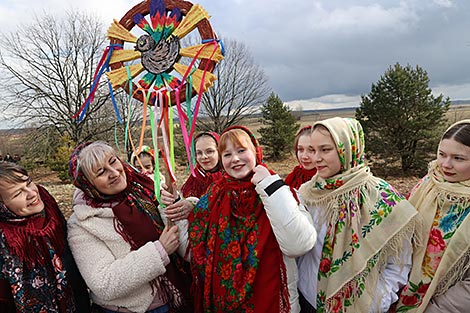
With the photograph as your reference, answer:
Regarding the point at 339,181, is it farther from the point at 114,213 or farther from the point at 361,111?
the point at 361,111

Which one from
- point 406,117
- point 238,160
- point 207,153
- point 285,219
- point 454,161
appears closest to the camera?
point 285,219

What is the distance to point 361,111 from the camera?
14242mm

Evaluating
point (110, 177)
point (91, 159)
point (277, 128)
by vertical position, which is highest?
point (91, 159)

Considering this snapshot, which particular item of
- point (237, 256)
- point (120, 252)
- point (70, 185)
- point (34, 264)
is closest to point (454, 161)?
point (237, 256)

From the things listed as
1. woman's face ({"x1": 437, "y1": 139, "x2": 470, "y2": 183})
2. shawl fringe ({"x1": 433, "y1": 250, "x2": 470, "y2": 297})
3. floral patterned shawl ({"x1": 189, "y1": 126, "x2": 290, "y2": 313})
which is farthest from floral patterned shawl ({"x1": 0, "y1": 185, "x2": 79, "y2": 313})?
woman's face ({"x1": 437, "y1": 139, "x2": 470, "y2": 183})

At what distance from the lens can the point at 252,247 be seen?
1.76 m

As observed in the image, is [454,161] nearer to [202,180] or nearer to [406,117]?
[202,180]

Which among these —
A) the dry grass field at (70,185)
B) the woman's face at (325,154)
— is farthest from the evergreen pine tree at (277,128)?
the woman's face at (325,154)

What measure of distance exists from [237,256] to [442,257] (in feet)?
3.87

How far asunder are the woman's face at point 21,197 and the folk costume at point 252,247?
104cm

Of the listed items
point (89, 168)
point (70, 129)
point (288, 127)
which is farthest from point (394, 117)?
point (70, 129)

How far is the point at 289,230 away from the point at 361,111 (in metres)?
14.2

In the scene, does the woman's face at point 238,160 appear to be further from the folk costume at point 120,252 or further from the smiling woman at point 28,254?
the smiling woman at point 28,254

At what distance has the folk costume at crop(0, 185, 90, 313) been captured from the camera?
1698 millimetres
